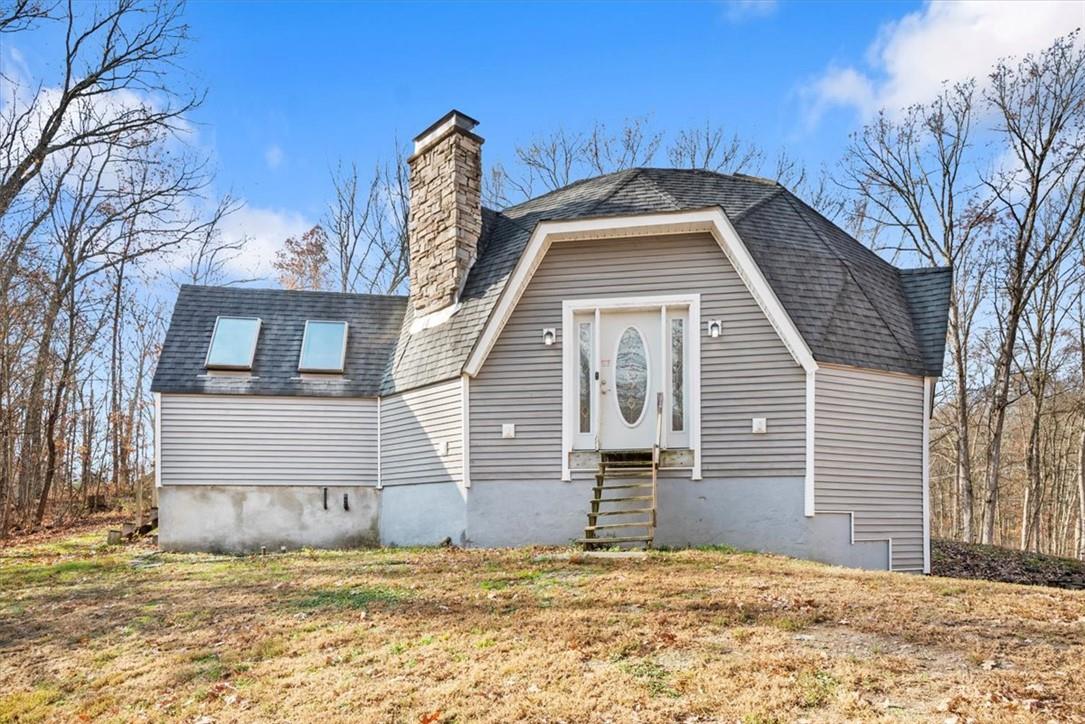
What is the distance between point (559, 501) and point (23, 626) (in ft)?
21.2

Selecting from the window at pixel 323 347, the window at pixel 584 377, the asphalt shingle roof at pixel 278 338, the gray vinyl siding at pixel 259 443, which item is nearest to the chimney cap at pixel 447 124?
the asphalt shingle roof at pixel 278 338

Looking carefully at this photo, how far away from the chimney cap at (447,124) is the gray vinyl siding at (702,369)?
3.23m

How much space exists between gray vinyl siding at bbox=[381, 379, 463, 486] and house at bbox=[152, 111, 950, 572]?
0.05 m

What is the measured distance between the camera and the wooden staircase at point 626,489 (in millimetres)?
10516

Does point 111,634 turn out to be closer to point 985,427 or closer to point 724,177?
point 724,177

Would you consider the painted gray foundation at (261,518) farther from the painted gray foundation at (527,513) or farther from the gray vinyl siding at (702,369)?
the gray vinyl siding at (702,369)

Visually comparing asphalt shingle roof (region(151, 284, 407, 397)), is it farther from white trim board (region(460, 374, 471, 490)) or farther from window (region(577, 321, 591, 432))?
window (region(577, 321, 591, 432))

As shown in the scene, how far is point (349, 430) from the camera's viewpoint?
13867 millimetres

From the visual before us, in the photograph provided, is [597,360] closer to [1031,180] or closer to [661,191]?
[661,191]

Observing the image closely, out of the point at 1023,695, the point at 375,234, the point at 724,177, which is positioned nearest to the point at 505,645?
the point at 1023,695

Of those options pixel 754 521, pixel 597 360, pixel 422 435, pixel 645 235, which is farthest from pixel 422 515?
pixel 645 235

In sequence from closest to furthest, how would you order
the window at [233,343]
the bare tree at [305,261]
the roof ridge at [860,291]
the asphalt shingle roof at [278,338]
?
the roof ridge at [860,291] < the asphalt shingle roof at [278,338] < the window at [233,343] < the bare tree at [305,261]

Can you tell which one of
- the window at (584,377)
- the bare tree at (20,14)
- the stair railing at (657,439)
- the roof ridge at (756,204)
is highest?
the bare tree at (20,14)

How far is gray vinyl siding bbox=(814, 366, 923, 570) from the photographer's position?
10.7m
